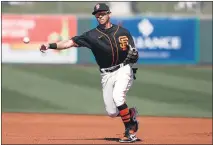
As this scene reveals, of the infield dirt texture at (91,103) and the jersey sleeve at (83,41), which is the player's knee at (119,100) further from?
the infield dirt texture at (91,103)

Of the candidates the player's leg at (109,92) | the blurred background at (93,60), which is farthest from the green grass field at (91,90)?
the player's leg at (109,92)

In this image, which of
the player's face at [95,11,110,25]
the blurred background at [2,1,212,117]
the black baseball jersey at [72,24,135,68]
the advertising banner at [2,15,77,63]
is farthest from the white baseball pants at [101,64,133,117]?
the advertising banner at [2,15,77,63]

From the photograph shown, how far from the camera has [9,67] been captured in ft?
52.1

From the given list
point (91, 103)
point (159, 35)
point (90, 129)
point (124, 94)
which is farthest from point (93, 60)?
point (124, 94)

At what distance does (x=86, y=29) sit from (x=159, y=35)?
1.92m

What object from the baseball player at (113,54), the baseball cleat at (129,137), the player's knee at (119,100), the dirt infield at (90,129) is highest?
the baseball player at (113,54)

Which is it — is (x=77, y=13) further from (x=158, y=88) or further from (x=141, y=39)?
(x=158, y=88)

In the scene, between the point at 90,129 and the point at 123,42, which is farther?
the point at 90,129

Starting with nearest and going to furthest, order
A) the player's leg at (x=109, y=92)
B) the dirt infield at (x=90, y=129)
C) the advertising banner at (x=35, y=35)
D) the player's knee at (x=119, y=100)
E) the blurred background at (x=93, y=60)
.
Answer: the player's knee at (x=119, y=100), the player's leg at (x=109, y=92), the dirt infield at (x=90, y=129), the blurred background at (x=93, y=60), the advertising banner at (x=35, y=35)

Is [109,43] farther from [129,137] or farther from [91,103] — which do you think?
→ [91,103]

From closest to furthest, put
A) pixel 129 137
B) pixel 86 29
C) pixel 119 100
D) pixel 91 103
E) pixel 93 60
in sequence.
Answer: pixel 119 100 < pixel 129 137 < pixel 91 103 < pixel 93 60 < pixel 86 29

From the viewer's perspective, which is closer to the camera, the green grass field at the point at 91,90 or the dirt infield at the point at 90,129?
the dirt infield at the point at 90,129

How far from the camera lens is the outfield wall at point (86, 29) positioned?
51.9 feet

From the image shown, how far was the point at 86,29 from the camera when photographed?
16.0m
